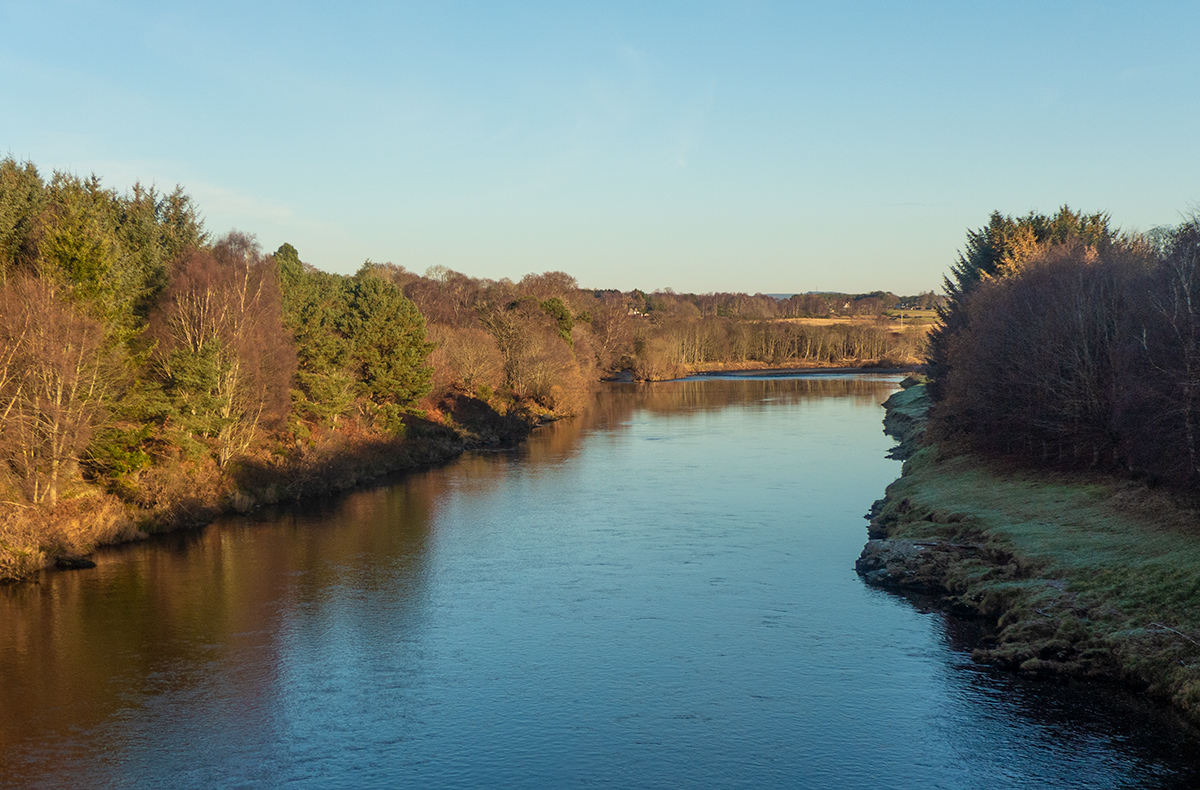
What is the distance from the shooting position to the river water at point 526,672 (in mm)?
15820

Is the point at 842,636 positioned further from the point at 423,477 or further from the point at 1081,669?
the point at 423,477

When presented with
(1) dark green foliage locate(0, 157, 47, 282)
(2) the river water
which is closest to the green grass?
(2) the river water

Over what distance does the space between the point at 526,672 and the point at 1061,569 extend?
1368 centimetres

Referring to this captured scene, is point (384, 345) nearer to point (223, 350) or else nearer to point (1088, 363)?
point (223, 350)

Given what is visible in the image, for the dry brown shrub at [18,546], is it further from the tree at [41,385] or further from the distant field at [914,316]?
the distant field at [914,316]

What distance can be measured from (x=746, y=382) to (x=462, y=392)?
61.6m

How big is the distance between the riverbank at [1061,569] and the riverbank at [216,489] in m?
24.4

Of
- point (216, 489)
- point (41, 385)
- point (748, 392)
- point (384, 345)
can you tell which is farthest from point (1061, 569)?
point (748, 392)

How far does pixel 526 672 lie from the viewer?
20203 millimetres

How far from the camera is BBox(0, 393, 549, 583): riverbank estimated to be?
28.2 meters

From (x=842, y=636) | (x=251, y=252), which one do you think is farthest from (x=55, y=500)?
(x=842, y=636)

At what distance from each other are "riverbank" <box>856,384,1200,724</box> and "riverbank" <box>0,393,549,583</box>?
24.4m

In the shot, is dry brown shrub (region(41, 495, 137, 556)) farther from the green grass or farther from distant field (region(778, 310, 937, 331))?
distant field (region(778, 310, 937, 331))

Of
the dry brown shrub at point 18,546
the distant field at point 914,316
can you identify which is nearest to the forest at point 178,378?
the dry brown shrub at point 18,546
